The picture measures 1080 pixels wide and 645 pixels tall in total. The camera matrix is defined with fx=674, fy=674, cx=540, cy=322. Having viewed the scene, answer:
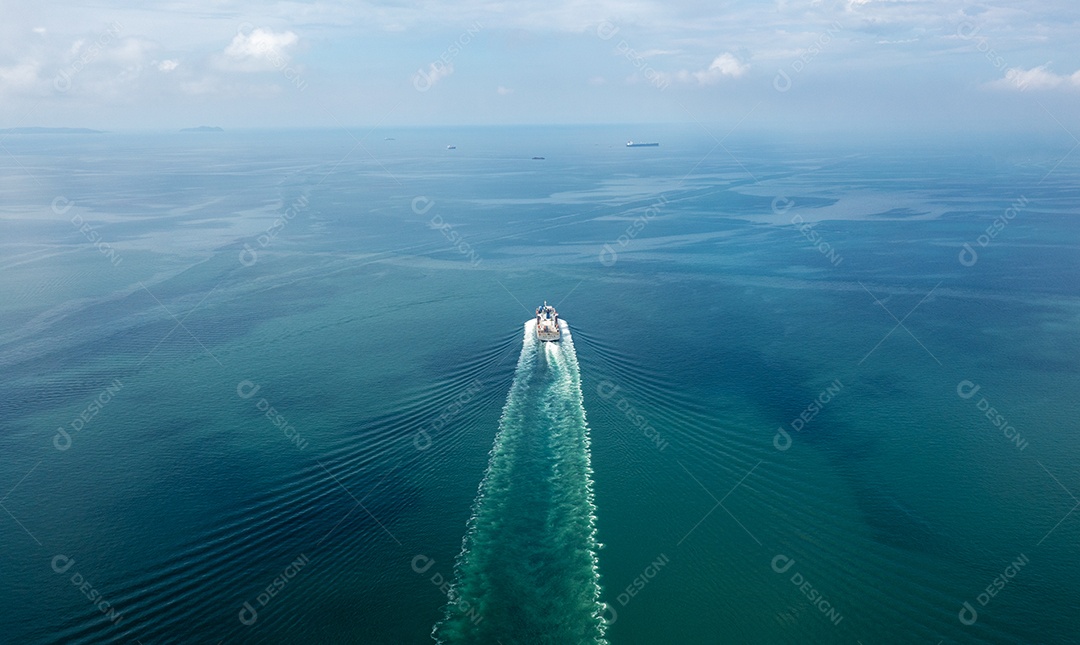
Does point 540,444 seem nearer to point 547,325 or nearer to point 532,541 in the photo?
point 532,541

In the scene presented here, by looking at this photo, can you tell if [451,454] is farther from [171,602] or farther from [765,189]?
[765,189]

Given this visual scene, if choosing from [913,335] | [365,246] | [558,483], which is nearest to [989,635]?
[558,483]

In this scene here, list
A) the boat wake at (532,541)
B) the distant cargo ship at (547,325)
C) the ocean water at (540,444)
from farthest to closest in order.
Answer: the distant cargo ship at (547,325), the ocean water at (540,444), the boat wake at (532,541)

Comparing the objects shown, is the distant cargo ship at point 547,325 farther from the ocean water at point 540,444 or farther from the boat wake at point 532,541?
the boat wake at point 532,541

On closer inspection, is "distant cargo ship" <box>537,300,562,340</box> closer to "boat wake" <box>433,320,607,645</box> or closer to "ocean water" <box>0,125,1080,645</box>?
"ocean water" <box>0,125,1080,645</box>

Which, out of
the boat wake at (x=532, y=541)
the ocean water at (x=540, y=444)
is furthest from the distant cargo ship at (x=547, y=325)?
the boat wake at (x=532, y=541)

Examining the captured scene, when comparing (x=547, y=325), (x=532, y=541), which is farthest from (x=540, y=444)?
(x=547, y=325)
